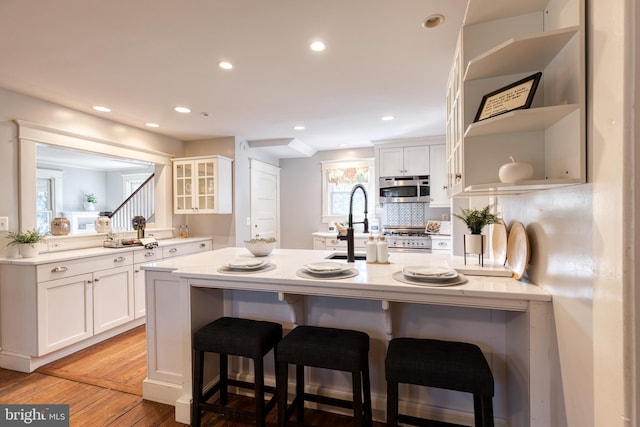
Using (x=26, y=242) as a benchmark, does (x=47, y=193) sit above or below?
above

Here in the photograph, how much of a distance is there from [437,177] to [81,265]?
4350mm

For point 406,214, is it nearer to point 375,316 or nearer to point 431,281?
point 375,316

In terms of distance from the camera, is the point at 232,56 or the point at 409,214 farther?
the point at 409,214

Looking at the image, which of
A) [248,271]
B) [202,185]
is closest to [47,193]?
[202,185]

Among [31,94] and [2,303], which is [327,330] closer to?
[2,303]

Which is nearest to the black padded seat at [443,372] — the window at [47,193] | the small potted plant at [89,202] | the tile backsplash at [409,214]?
the tile backsplash at [409,214]

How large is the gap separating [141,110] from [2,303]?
6.86 feet

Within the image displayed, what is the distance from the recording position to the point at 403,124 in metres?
3.80

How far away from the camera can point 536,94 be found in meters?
1.25

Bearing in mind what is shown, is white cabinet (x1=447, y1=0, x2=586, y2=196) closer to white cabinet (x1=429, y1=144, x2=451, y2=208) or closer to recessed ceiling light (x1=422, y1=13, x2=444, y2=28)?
recessed ceiling light (x1=422, y1=13, x2=444, y2=28)

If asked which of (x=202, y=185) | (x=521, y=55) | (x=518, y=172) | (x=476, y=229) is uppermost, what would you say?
(x=521, y=55)

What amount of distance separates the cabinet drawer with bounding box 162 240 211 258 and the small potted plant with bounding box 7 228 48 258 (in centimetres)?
118

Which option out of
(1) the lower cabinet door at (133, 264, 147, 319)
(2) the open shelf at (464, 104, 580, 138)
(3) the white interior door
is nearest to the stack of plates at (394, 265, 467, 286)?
(2) the open shelf at (464, 104, 580, 138)

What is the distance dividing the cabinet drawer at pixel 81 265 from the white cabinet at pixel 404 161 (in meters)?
3.55
